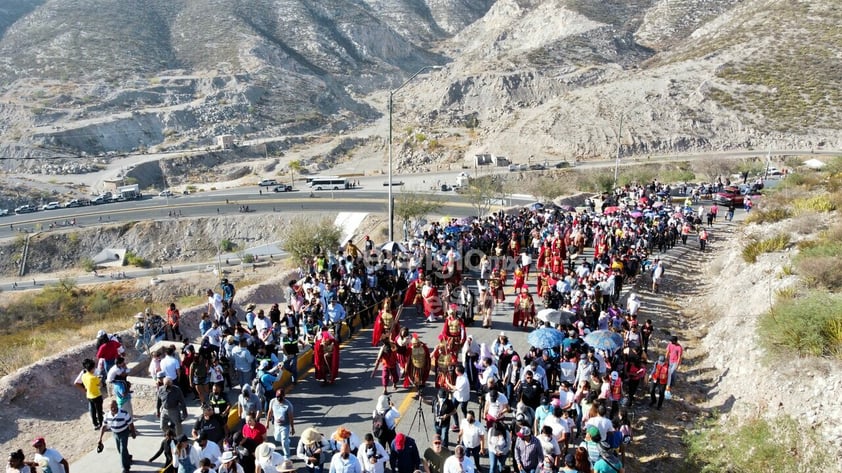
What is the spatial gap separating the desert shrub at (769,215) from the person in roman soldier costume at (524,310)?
16441 millimetres

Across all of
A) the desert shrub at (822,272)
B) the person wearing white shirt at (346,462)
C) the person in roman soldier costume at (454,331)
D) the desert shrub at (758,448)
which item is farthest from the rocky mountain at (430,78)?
the person wearing white shirt at (346,462)

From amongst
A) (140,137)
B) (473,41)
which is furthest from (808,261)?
(473,41)

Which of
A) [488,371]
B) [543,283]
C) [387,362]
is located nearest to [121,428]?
[387,362]

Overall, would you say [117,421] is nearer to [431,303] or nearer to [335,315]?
[335,315]

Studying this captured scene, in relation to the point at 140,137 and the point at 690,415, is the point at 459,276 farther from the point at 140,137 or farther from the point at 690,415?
the point at 140,137

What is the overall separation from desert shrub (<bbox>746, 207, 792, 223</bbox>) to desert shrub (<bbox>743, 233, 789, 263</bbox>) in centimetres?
606

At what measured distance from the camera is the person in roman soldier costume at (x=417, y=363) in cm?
1054

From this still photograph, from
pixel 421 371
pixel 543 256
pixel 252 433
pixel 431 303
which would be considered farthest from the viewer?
pixel 543 256

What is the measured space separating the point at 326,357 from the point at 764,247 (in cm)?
1560

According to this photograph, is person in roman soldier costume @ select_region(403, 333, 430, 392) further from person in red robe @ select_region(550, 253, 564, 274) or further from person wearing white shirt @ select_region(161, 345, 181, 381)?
person in red robe @ select_region(550, 253, 564, 274)

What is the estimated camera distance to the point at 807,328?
11.1 m

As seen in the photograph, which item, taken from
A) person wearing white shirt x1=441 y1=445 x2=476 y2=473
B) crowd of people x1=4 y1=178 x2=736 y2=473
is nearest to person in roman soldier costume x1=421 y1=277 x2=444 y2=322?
crowd of people x1=4 y1=178 x2=736 y2=473

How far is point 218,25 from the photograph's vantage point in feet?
400

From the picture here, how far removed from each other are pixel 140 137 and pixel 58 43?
38.3 metres
